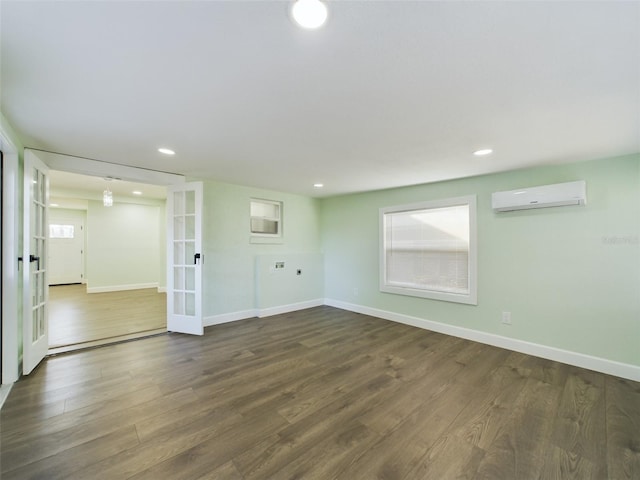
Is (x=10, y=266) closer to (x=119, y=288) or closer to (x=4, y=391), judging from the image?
(x=4, y=391)

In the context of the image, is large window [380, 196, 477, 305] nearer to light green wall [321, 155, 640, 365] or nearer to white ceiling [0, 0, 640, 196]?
light green wall [321, 155, 640, 365]

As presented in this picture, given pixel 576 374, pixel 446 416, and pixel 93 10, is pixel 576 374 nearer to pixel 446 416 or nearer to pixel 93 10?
pixel 446 416

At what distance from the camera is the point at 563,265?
2951mm

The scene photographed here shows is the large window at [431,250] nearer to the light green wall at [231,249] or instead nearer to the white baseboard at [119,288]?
the light green wall at [231,249]

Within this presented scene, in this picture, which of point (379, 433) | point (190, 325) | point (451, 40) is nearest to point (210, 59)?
point (451, 40)

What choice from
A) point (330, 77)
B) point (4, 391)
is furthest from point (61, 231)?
point (330, 77)

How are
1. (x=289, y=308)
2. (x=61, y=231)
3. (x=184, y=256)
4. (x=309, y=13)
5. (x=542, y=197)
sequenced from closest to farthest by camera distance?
(x=309, y=13) → (x=542, y=197) → (x=184, y=256) → (x=289, y=308) → (x=61, y=231)

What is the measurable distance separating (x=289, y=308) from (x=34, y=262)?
11.3 ft

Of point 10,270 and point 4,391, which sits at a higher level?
point 10,270

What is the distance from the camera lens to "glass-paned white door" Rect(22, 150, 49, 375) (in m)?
2.51

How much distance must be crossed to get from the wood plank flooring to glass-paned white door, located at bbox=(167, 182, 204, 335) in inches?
27.6

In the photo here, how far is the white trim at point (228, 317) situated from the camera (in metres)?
4.11

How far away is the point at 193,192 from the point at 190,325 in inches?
75.9

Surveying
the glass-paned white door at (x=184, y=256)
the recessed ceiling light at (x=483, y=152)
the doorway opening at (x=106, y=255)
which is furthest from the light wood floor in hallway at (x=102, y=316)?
the recessed ceiling light at (x=483, y=152)
